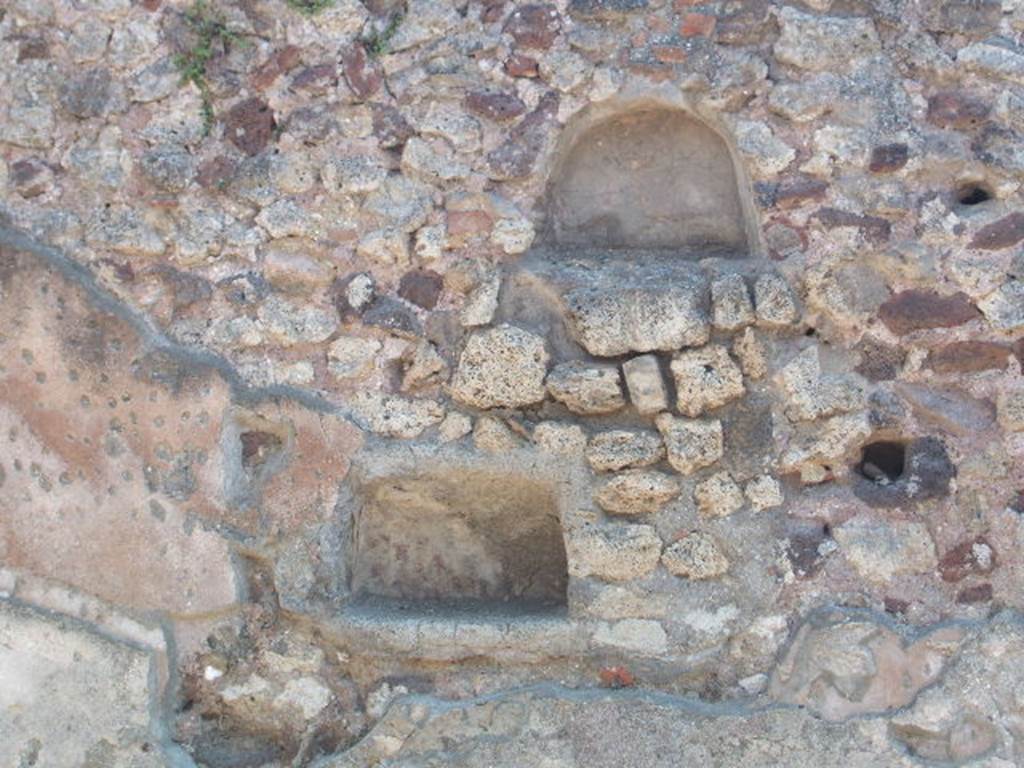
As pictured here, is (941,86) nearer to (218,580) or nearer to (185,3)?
(185,3)

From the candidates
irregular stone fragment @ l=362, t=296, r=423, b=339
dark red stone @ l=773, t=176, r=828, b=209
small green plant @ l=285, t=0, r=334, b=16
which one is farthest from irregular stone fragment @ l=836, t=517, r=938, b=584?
small green plant @ l=285, t=0, r=334, b=16

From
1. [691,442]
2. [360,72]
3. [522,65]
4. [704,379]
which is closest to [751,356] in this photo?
[704,379]

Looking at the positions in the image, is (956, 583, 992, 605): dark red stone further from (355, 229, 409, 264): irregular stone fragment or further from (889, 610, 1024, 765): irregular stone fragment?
(355, 229, 409, 264): irregular stone fragment

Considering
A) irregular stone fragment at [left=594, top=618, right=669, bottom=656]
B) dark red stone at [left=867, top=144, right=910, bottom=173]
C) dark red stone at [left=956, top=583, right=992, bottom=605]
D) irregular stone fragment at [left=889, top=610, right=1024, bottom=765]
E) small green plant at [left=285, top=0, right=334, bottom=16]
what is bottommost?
irregular stone fragment at [left=889, top=610, right=1024, bottom=765]

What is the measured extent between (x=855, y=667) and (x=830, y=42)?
1503 millimetres

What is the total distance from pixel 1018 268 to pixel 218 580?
2052 millimetres

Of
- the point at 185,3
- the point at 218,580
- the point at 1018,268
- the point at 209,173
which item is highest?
the point at 185,3

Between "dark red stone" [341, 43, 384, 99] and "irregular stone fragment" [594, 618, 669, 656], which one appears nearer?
"irregular stone fragment" [594, 618, 669, 656]

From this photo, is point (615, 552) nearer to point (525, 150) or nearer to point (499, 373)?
point (499, 373)

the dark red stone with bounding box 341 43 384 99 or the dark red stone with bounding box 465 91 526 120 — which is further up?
the dark red stone with bounding box 341 43 384 99

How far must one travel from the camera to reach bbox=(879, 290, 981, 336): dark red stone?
357 cm

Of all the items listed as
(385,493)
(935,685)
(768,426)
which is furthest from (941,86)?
(385,493)

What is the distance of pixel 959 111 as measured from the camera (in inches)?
142

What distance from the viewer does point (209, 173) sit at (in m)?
3.68
